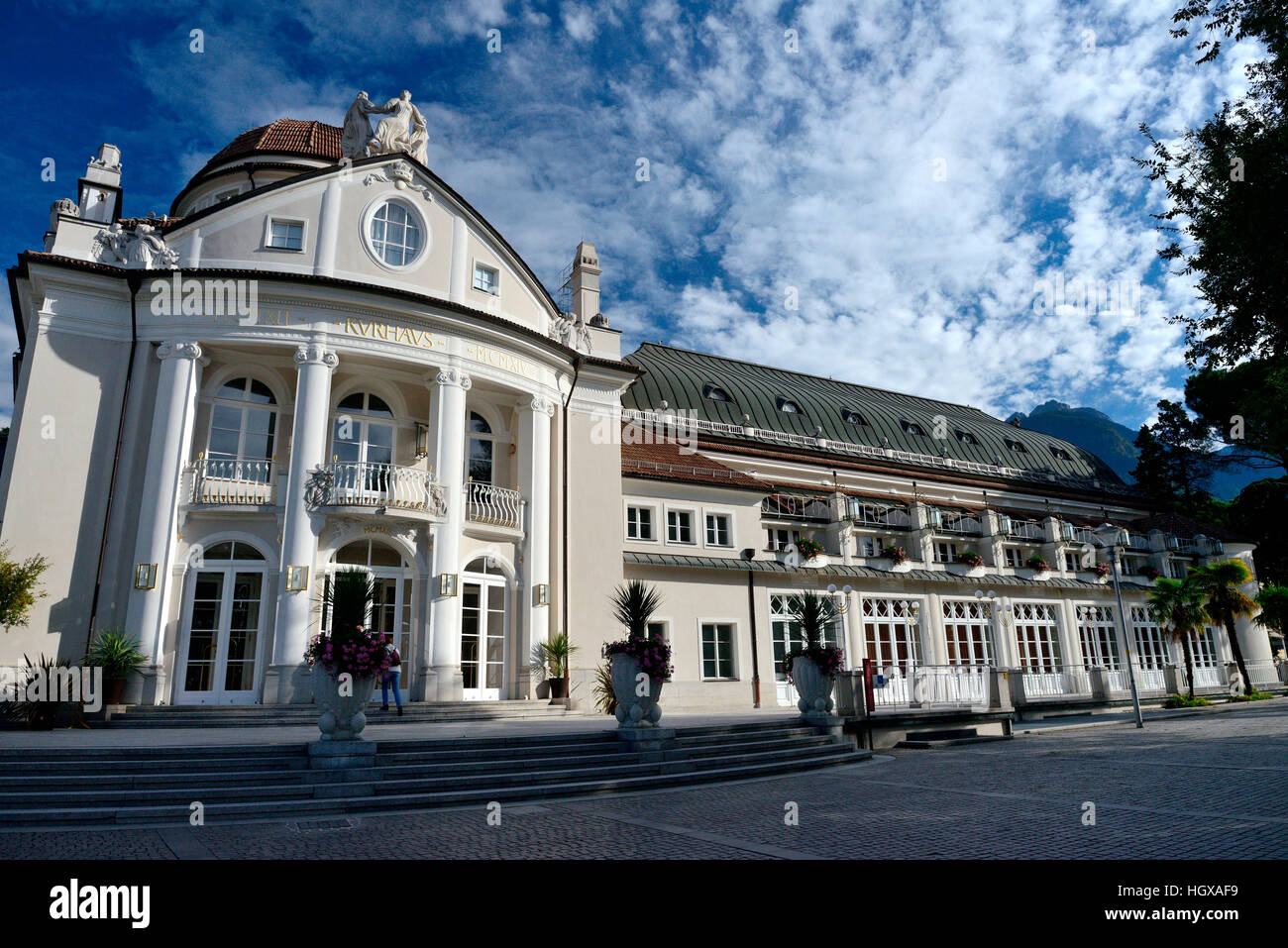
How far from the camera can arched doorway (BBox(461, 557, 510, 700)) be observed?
20797 millimetres

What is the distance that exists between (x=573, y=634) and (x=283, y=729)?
8.74m

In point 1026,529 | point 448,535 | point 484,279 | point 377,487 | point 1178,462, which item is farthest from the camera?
point 1178,462

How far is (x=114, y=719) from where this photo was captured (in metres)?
16.0

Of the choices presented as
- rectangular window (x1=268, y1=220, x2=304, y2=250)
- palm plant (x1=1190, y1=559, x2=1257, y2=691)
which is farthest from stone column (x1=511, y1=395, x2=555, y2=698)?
palm plant (x1=1190, y1=559, x2=1257, y2=691)

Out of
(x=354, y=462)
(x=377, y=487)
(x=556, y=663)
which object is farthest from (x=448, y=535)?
(x=556, y=663)

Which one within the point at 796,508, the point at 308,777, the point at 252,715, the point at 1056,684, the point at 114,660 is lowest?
the point at 308,777

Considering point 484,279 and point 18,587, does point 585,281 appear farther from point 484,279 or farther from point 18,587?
point 18,587

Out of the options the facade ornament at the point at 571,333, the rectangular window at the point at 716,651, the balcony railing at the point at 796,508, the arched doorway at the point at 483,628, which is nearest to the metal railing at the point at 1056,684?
the balcony railing at the point at 796,508

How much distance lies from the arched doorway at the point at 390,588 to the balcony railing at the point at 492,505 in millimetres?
2212

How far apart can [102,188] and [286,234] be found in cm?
486

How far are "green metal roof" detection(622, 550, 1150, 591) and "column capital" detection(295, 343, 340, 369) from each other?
10.0 meters

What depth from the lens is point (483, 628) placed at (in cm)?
2116

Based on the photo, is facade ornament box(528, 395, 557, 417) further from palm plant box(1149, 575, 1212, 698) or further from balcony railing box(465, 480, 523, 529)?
palm plant box(1149, 575, 1212, 698)
